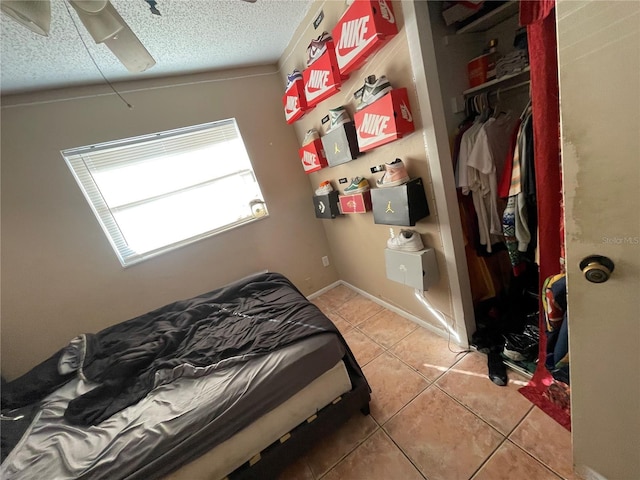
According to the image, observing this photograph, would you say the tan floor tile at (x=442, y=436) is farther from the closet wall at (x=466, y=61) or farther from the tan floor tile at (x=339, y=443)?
the closet wall at (x=466, y=61)

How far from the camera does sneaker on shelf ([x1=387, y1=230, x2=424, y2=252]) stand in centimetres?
156

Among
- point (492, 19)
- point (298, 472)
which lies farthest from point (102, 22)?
point (298, 472)

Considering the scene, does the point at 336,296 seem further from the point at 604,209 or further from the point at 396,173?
the point at 604,209

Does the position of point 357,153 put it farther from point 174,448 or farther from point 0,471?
point 0,471

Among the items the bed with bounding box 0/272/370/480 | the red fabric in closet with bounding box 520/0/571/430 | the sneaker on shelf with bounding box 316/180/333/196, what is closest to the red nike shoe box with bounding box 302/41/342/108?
the sneaker on shelf with bounding box 316/180/333/196

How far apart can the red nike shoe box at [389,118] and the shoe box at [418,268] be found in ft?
2.39

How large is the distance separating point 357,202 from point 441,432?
1.45 m

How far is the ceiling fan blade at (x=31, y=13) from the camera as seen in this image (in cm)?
78

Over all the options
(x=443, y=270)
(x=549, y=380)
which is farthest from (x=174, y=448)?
(x=549, y=380)

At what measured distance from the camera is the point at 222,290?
1.89m

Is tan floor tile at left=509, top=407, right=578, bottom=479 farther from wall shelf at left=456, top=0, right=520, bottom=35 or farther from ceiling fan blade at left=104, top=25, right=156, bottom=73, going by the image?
ceiling fan blade at left=104, top=25, right=156, bottom=73

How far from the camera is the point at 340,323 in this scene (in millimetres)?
2256

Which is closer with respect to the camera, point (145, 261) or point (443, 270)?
point (443, 270)

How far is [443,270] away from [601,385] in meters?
0.83
